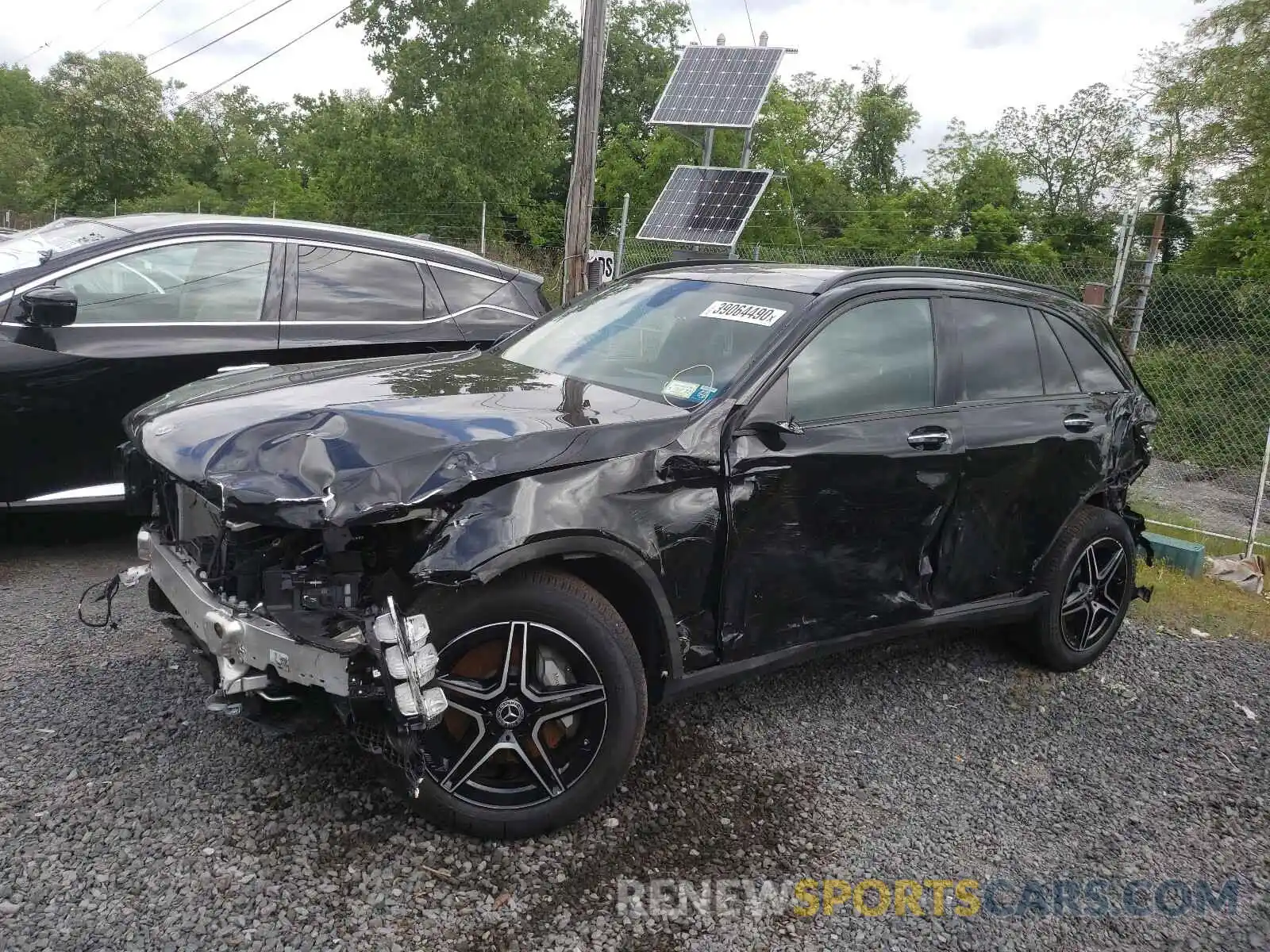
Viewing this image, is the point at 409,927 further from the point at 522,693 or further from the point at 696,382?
the point at 696,382

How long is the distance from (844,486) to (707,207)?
25.0 feet

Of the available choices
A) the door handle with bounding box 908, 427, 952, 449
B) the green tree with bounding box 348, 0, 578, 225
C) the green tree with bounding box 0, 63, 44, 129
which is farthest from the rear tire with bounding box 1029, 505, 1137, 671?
the green tree with bounding box 0, 63, 44, 129

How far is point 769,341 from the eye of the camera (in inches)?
133

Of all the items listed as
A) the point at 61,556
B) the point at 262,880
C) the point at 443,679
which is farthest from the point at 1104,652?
the point at 61,556

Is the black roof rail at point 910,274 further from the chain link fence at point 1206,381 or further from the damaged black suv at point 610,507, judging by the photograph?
the chain link fence at point 1206,381

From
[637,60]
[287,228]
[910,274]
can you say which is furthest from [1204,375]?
[637,60]

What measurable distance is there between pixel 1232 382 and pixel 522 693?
1091 centimetres

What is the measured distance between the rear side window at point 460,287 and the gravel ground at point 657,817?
99.1 inches

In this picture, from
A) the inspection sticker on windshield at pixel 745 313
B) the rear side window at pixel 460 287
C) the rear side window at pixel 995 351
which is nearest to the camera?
the inspection sticker on windshield at pixel 745 313

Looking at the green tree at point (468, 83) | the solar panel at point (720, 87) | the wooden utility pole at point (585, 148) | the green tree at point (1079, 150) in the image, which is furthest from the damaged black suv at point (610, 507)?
the green tree at point (1079, 150)

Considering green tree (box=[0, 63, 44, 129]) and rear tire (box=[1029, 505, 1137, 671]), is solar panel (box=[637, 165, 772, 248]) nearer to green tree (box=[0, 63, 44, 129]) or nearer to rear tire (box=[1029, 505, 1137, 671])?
rear tire (box=[1029, 505, 1137, 671])

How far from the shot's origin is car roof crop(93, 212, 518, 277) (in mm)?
5102

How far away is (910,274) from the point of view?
3.94 m

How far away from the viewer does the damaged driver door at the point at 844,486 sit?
127 inches
